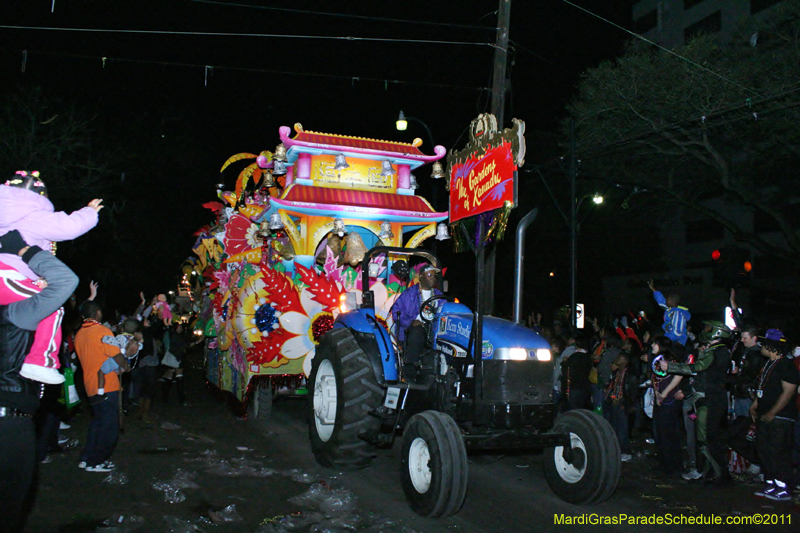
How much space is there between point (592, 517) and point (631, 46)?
14.9m

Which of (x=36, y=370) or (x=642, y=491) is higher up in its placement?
(x=36, y=370)

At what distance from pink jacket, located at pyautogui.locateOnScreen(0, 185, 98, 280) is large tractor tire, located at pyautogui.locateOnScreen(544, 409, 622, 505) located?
409 cm

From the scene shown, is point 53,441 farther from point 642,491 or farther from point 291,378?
point 642,491

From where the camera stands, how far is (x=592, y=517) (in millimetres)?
5176

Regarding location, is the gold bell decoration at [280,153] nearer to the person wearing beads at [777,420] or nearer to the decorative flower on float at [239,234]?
the decorative flower on float at [239,234]

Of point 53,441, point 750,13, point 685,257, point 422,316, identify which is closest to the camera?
point 422,316

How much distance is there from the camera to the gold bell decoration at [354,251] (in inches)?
358

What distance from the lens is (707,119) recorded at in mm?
13867

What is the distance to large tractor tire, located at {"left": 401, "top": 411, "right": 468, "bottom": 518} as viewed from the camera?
4605 mm

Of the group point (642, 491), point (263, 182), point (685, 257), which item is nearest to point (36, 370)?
point (642, 491)

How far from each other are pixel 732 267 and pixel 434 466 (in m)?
7.36

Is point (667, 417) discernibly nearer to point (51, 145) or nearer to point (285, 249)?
point (285, 249)

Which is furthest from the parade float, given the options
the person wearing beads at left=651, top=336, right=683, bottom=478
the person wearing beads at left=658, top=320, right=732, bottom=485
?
the person wearing beads at left=658, top=320, right=732, bottom=485

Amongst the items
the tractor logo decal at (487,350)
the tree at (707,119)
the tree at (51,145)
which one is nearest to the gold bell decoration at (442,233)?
the tree at (707,119)
